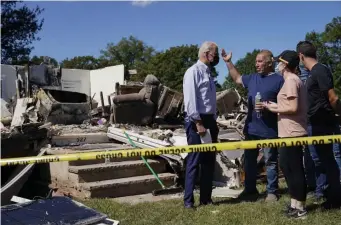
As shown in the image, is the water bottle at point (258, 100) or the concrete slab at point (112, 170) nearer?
the water bottle at point (258, 100)

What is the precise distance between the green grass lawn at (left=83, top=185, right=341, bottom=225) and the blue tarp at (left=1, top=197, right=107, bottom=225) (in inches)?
24.4

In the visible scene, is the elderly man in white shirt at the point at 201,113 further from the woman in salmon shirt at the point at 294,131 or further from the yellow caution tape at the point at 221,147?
the woman in salmon shirt at the point at 294,131

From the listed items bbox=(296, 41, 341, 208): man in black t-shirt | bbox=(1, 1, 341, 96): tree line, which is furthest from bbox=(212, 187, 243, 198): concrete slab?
bbox=(1, 1, 341, 96): tree line

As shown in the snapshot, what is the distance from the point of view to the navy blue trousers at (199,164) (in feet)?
16.6

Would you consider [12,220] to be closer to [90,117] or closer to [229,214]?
[229,214]

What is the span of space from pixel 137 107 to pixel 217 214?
17.6 feet

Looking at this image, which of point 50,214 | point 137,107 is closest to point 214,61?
point 50,214

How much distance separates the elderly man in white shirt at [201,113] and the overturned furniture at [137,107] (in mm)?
4590

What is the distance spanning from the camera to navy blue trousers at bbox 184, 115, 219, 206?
5.07 metres

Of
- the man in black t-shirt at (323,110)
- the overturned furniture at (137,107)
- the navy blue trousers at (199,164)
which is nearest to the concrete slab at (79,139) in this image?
the overturned furniture at (137,107)

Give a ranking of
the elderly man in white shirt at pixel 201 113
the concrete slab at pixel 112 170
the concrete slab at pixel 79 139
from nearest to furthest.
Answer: the elderly man in white shirt at pixel 201 113 → the concrete slab at pixel 112 170 → the concrete slab at pixel 79 139

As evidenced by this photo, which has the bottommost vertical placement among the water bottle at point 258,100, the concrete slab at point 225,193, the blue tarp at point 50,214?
the concrete slab at point 225,193

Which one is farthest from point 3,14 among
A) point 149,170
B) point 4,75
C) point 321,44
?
point 149,170

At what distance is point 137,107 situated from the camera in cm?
976
